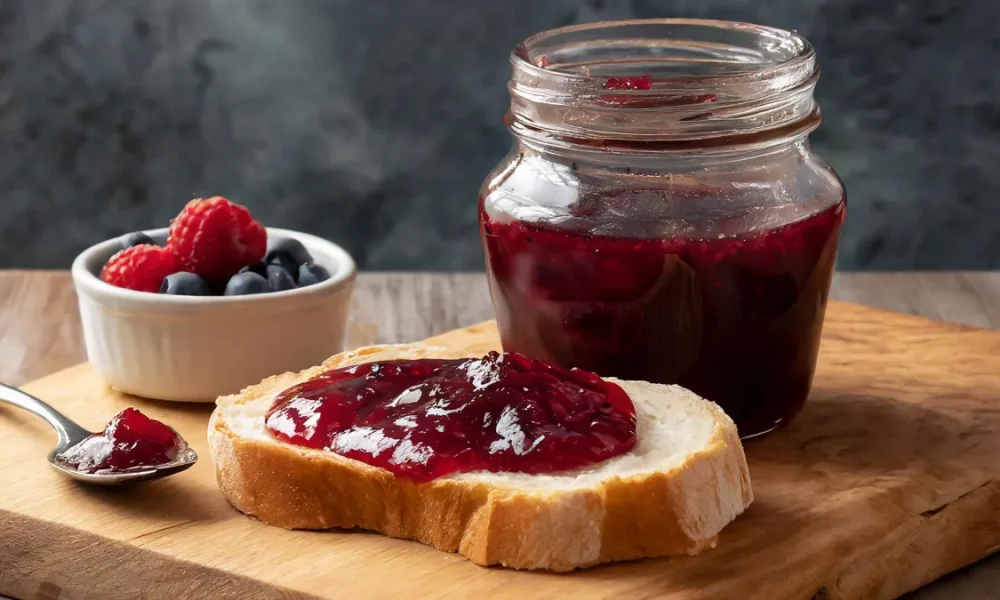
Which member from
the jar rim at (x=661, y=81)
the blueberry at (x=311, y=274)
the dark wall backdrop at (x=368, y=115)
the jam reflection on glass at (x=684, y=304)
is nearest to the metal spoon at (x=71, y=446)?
the blueberry at (x=311, y=274)

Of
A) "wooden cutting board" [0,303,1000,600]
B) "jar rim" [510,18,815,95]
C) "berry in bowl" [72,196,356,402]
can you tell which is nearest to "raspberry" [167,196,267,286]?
"berry in bowl" [72,196,356,402]

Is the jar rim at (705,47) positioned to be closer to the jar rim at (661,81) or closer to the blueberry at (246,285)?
the jar rim at (661,81)

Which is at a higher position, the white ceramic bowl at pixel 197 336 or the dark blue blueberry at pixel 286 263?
the dark blue blueberry at pixel 286 263

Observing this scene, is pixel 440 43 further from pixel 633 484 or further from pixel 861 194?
pixel 633 484

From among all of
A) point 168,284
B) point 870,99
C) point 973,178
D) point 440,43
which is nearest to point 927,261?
point 973,178

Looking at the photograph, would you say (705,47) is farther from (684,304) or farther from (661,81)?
(684,304)

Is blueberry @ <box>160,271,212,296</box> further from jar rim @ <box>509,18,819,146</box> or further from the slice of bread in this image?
jar rim @ <box>509,18,819,146</box>
